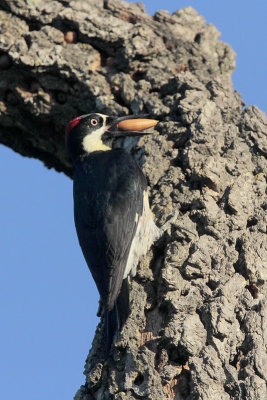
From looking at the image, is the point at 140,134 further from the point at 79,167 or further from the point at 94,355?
the point at 94,355

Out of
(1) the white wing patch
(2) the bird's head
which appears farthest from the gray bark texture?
(2) the bird's head

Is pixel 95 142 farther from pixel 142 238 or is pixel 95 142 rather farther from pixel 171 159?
pixel 142 238

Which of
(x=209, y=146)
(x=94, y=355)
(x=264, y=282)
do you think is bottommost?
(x=94, y=355)

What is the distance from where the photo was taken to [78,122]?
4816 mm

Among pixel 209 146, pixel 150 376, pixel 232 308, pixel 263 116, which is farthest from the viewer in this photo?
pixel 263 116

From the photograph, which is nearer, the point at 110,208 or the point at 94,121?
the point at 110,208

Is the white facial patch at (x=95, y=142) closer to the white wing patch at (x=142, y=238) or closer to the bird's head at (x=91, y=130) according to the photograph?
the bird's head at (x=91, y=130)

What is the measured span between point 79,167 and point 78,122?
0.34 metres

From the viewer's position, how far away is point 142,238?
411cm

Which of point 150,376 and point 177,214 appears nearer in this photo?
point 150,376

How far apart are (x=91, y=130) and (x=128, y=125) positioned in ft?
1.14

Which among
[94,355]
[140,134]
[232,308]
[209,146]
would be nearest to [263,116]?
[209,146]

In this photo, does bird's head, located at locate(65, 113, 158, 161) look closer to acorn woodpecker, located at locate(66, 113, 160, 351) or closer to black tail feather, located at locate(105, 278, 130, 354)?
acorn woodpecker, located at locate(66, 113, 160, 351)

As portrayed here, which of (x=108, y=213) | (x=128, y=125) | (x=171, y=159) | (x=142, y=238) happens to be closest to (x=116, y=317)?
(x=142, y=238)
